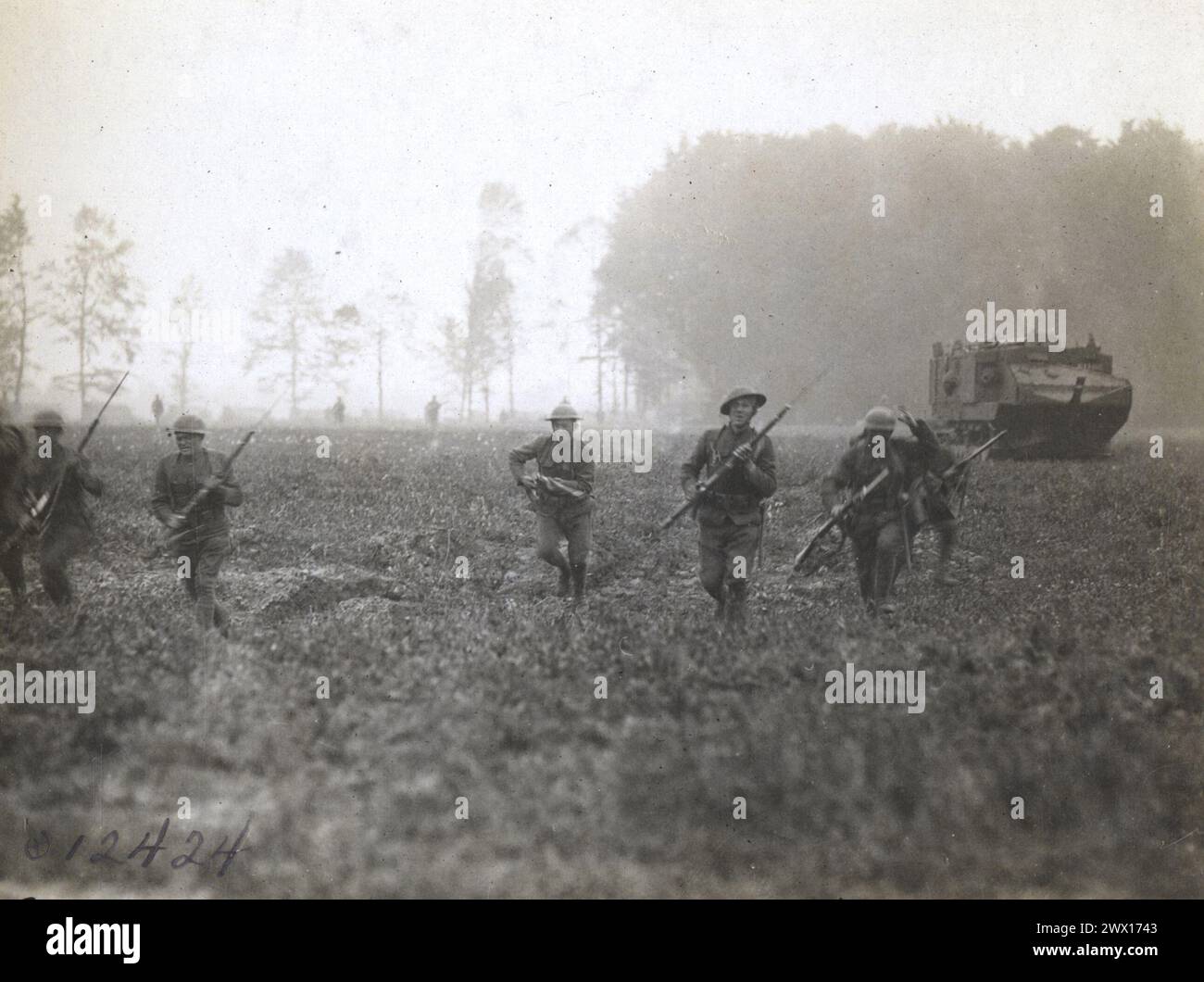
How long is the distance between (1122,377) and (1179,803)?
5276 millimetres

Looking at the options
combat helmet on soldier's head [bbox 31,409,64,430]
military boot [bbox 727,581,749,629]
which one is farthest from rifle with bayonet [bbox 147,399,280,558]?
military boot [bbox 727,581,749,629]

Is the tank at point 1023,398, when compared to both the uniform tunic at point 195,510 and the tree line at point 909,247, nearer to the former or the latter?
the tree line at point 909,247

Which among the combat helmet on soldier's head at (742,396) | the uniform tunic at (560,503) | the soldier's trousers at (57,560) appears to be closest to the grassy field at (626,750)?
the soldier's trousers at (57,560)

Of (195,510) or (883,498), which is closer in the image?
(195,510)

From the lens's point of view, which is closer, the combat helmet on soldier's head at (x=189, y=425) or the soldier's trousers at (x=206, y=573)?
the soldier's trousers at (x=206, y=573)

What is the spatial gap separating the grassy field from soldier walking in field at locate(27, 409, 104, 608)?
0.41 m

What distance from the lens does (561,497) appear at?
A: 7.90m

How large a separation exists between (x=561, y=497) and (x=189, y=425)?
3295mm

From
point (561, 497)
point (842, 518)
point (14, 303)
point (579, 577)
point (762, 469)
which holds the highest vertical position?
point (14, 303)

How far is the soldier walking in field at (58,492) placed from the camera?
7.08 m

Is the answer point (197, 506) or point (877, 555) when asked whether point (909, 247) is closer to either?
point (877, 555)

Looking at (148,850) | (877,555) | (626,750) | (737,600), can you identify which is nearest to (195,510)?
(148,850)

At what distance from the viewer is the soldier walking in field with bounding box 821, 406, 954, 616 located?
740 centimetres
